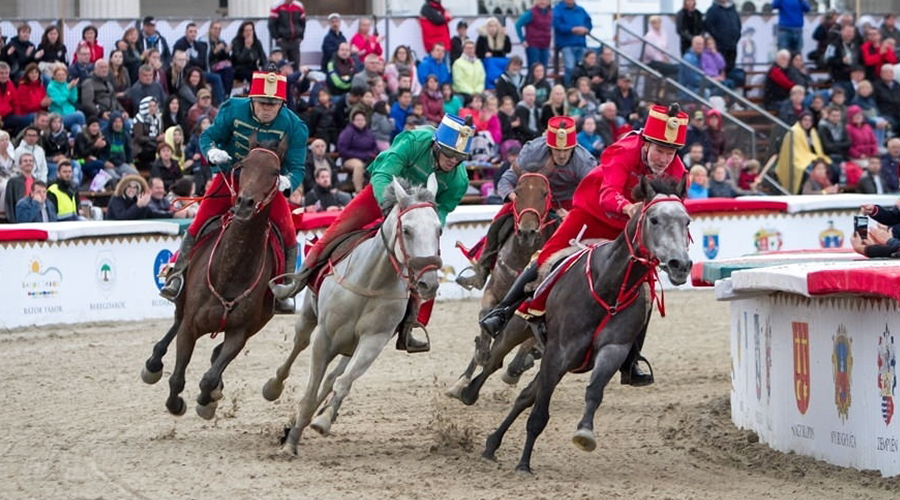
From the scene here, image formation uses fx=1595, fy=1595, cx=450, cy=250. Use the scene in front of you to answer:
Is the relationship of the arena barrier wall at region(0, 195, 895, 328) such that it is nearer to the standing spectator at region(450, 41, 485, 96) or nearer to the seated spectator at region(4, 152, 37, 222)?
the seated spectator at region(4, 152, 37, 222)

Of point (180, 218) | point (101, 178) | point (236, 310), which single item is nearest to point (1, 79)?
point (101, 178)

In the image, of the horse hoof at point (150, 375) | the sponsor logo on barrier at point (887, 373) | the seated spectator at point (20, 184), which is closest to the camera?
the sponsor logo on barrier at point (887, 373)

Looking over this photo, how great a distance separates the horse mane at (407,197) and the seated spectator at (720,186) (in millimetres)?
12982

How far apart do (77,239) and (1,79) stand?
3.88 m

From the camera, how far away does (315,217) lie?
18672 millimetres

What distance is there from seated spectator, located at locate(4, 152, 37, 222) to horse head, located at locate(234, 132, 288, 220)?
8.21 metres

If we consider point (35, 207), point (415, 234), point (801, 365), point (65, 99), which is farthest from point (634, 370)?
point (65, 99)

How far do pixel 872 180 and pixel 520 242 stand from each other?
13.0 m

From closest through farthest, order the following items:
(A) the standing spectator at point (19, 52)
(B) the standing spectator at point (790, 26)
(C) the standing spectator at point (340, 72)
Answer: (A) the standing spectator at point (19, 52)
(C) the standing spectator at point (340, 72)
(B) the standing spectator at point (790, 26)

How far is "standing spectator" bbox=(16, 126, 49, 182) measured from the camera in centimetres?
1888

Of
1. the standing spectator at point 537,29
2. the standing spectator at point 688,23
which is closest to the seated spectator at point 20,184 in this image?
the standing spectator at point 537,29

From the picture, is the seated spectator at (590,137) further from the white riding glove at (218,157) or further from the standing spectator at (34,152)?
the white riding glove at (218,157)

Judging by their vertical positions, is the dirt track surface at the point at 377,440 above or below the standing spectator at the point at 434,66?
below

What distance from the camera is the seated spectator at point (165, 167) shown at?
19953 millimetres
